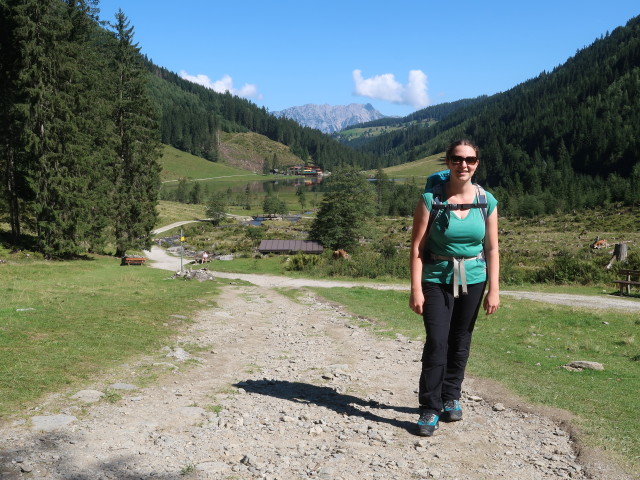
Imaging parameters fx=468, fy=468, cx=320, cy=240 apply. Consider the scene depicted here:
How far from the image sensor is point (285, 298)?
885 inches

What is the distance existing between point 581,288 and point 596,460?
2562 centimetres

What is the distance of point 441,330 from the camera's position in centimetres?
533

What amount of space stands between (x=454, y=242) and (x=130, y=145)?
1649 inches

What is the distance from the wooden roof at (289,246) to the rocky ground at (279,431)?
48.1 metres

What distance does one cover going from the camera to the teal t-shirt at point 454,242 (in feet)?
17.0

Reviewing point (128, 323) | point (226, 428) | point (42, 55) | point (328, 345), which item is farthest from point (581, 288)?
point (42, 55)

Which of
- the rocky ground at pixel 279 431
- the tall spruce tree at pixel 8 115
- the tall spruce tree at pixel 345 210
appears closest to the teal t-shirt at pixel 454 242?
the rocky ground at pixel 279 431

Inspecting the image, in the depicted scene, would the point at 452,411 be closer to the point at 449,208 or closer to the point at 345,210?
the point at 449,208

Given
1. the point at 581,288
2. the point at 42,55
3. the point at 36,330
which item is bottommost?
the point at 581,288

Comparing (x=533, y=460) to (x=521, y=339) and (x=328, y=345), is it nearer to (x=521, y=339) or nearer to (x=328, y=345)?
Answer: (x=328, y=345)

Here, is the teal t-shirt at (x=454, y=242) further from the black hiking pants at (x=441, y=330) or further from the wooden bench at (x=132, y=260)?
the wooden bench at (x=132, y=260)

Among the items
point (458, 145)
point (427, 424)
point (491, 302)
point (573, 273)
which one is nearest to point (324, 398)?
point (427, 424)

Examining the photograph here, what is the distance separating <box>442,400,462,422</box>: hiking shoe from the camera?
5684 mm

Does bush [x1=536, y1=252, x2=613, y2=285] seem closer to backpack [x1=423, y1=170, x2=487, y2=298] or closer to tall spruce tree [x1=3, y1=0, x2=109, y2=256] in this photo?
backpack [x1=423, y1=170, x2=487, y2=298]
